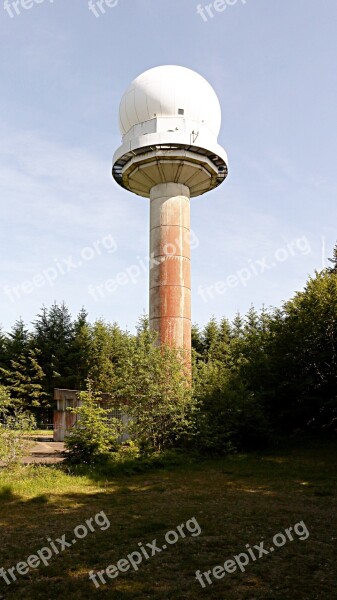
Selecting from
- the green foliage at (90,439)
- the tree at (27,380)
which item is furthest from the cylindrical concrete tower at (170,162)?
the tree at (27,380)

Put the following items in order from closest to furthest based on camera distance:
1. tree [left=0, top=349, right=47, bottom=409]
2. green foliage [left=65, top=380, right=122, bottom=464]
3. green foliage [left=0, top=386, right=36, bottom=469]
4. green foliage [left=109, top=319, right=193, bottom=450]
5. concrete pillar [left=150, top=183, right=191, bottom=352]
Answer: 1. green foliage [left=0, top=386, right=36, bottom=469]
2. green foliage [left=65, top=380, right=122, bottom=464]
3. green foliage [left=109, top=319, right=193, bottom=450]
4. concrete pillar [left=150, top=183, right=191, bottom=352]
5. tree [left=0, top=349, right=47, bottom=409]

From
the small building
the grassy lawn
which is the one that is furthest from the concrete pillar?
the small building

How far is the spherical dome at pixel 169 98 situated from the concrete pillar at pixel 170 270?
3.21 meters

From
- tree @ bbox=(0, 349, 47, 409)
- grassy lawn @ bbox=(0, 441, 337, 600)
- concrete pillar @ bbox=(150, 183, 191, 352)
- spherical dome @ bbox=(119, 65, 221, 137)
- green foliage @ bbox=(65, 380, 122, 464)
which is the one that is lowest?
grassy lawn @ bbox=(0, 441, 337, 600)

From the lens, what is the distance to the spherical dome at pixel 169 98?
→ 20.9 meters

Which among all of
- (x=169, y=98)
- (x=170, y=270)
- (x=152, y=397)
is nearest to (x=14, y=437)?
(x=152, y=397)

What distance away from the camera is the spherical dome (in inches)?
822

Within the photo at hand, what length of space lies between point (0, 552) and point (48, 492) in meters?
4.56

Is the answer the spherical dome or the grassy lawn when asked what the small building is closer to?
the grassy lawn

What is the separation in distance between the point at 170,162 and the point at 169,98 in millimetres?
2744

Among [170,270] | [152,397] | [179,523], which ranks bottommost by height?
[179,523]

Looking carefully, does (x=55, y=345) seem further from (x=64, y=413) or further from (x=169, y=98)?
(x=169, y=98)

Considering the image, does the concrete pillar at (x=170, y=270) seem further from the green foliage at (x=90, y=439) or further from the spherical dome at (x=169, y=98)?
the green foliage at (x=90, y=439)

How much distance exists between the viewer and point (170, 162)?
20.6 meters
